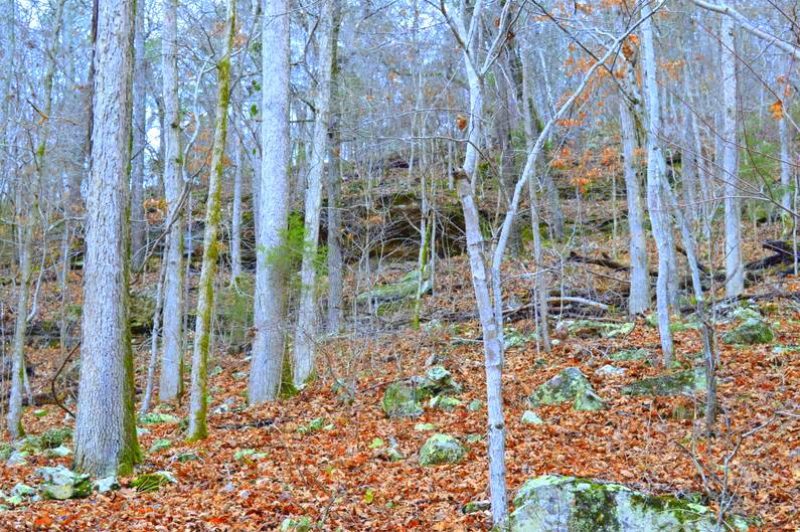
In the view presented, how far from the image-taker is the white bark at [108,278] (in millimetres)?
7469

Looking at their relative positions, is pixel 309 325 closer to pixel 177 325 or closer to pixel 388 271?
pixel 177 325

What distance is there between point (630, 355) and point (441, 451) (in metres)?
4.06

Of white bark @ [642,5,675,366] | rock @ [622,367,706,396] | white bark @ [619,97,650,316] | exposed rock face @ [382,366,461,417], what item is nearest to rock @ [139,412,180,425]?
exposed rock face @ [382,366,461,417]

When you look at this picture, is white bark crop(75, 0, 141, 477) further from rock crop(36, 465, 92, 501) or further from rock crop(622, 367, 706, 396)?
rock crop(622, 367, 706, 396)

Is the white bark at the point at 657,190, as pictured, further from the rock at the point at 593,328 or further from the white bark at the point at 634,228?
the white bark at the point at 634,228

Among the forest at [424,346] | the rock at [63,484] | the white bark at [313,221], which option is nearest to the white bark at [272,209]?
the forest at [424,346]

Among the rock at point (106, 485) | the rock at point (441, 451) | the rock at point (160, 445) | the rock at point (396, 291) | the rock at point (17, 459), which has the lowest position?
the rock at point (17, 459)

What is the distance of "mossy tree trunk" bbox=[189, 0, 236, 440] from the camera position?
29.4 feet

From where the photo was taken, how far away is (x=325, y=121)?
486 inches

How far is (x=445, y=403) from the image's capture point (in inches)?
380

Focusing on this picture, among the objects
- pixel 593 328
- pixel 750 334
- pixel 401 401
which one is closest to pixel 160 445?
pixel 401 401

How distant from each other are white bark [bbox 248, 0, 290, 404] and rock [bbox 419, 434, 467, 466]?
399cm

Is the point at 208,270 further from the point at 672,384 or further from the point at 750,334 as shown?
the point at 750,334

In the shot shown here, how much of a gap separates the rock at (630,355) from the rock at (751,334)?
1234 millimetres
